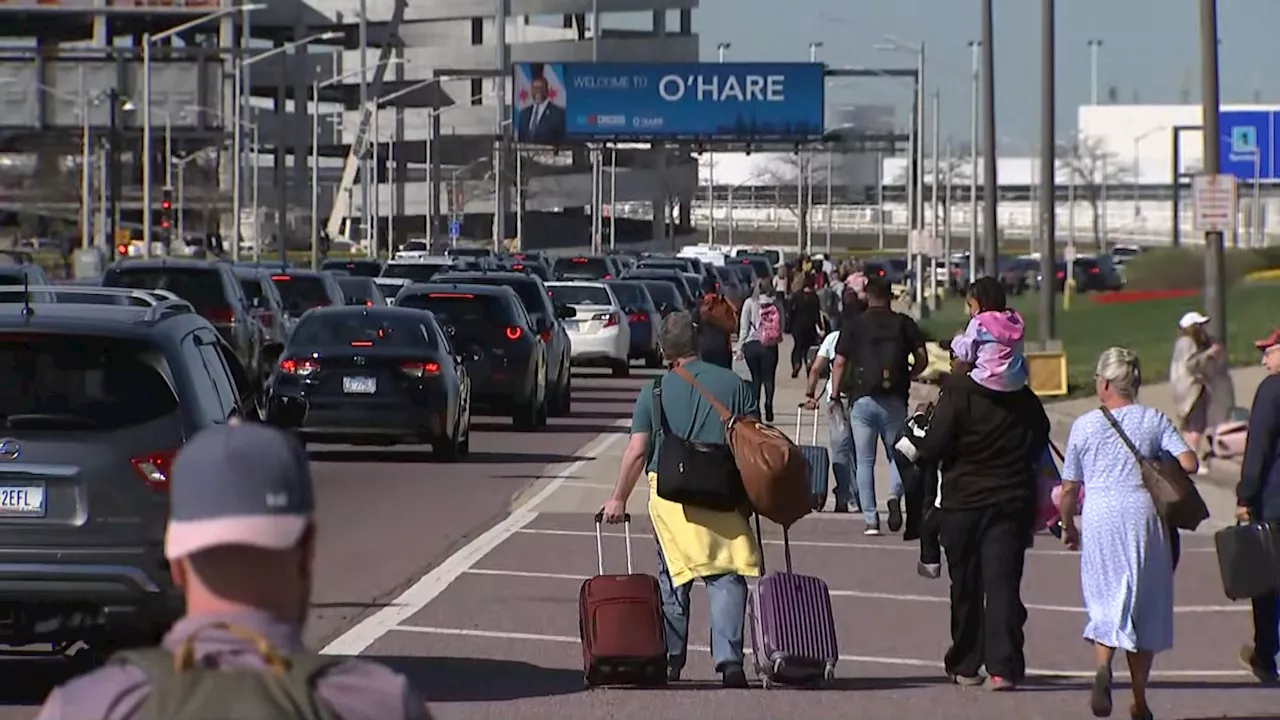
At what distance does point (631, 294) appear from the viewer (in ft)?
153

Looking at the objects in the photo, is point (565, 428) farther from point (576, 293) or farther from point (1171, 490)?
point (1171, 490)

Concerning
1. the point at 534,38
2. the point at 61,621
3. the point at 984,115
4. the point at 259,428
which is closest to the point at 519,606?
the point at 61,621

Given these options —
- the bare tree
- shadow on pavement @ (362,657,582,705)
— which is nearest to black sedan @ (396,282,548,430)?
shadow on pavement @ (362,657,582,705)

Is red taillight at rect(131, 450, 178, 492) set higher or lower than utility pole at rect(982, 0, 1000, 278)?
lower

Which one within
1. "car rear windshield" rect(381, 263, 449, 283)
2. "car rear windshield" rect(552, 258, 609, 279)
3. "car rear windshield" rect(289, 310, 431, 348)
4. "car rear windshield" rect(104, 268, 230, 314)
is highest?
"car rear windshield" rect(552, 258, 609, 279)

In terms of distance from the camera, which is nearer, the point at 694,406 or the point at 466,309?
the point at 694,406

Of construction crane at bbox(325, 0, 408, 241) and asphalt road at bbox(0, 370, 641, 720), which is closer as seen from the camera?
asphalt road at bbox(0, 370, 641, 720)

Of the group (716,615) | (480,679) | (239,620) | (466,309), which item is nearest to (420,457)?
(466,309)

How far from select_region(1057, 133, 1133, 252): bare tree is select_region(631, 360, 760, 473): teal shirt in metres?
156

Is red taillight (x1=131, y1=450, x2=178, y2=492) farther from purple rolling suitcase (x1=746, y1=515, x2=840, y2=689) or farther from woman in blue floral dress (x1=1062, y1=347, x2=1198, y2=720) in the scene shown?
woman in blue floral dress (x1=1062, y1=347, x2=1198, y2=720)

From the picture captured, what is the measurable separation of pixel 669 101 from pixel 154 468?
254 feet

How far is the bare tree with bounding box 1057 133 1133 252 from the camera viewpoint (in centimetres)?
17188

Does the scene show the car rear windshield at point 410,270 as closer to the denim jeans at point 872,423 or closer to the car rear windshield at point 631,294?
the car rear windshield at point 631,294

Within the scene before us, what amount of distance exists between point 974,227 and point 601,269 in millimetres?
13562
